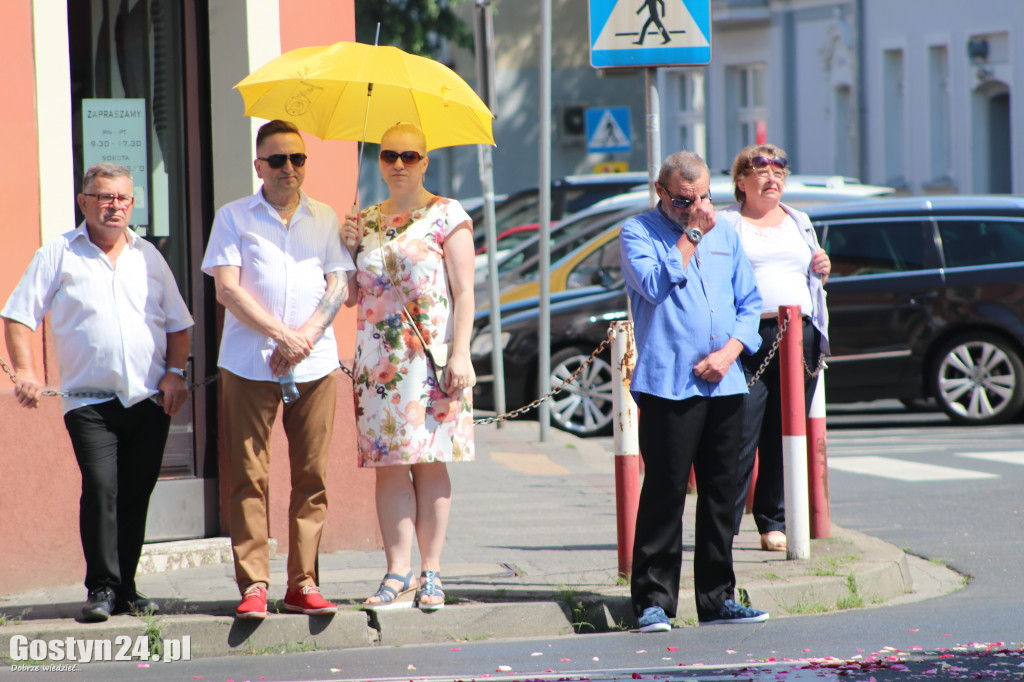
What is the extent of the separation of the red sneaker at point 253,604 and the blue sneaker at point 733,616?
178 cm

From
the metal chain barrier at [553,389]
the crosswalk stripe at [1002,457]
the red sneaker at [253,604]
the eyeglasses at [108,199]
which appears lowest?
the crosswalk stripe at [1002,457]

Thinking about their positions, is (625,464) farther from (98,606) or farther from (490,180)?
(490,180)

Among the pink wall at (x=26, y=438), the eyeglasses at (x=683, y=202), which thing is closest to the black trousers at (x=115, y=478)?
the pink wall at (x=26, y=438)

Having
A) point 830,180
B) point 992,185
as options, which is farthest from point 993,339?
point 992,185

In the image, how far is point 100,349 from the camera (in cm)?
610

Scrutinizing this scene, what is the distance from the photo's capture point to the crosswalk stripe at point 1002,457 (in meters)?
11.2

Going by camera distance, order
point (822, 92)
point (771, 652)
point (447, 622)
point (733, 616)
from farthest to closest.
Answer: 1. point (822, 92)
2. point (733, 616)
3. point (447, 622)
4. point (771, 652)

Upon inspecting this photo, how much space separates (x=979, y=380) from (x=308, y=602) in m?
8.74

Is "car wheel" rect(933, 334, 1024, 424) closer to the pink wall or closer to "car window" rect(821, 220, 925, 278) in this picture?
"car window" rect(821, 220, 925, 278)

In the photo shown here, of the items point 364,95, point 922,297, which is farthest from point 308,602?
point 922,297

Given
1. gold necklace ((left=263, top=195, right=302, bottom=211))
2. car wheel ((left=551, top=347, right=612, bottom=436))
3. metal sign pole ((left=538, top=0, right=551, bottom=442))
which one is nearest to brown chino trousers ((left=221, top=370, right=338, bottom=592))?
gold necklace ((left=263, top=195, right=302, bottom=211))

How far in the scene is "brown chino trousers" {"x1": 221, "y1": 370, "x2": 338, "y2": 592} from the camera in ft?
19.8

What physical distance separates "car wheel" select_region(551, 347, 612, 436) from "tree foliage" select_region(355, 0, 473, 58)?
12.7m

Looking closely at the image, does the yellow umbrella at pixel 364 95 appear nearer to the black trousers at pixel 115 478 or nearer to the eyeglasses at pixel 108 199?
the eyeglasses at pixel 108 199
